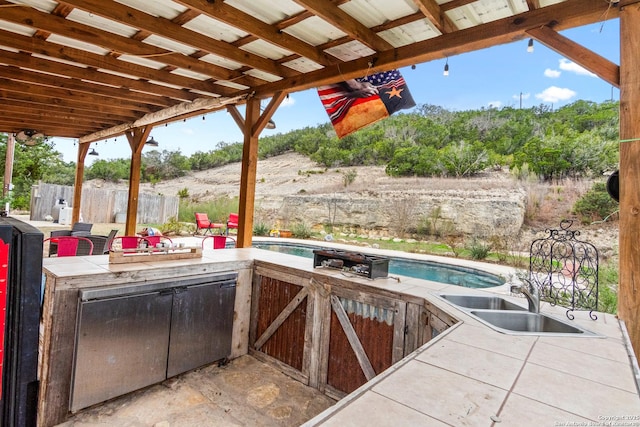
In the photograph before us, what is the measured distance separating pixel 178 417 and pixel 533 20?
3744mm

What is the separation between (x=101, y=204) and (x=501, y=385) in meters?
15.8

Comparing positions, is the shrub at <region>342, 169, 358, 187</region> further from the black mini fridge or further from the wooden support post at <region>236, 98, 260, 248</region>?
the black mini fridge

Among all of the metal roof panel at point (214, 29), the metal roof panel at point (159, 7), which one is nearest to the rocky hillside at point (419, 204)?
the metal roof panel at point (214, 29)

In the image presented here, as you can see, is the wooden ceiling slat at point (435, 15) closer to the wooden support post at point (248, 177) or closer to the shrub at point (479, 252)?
the wooden support post at point (248, 177)

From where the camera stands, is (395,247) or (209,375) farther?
(395,247)

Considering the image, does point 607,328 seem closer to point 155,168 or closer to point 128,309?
point 128,309

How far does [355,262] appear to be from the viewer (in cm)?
290

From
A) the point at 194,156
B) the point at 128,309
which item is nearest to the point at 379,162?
the point at 194,156

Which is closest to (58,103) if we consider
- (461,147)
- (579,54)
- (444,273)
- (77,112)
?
(77,112)

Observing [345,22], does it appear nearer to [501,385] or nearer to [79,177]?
[501,385]

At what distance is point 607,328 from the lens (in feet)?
5.98

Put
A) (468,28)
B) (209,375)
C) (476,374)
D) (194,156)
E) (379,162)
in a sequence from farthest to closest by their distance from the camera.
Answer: (194,156)
(379,162)
(209,375)
(468,28)
(476,374)

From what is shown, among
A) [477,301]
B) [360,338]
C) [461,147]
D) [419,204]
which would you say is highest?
[461,147]

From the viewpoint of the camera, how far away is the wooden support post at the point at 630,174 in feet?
6.42
